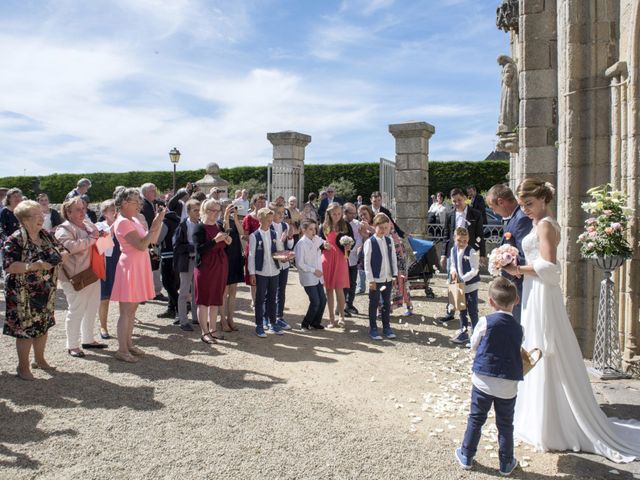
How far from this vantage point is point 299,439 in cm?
392

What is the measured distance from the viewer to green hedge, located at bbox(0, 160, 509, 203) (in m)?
27.1

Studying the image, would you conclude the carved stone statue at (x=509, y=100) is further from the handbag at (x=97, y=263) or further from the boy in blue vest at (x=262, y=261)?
the handbag at (x=97, y=263)

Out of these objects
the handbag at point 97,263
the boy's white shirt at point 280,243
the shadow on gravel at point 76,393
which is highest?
the boy's white shirt at point 280,243

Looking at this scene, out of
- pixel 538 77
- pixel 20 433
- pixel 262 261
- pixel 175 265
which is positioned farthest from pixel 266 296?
pixel 538 77

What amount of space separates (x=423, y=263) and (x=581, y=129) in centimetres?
455

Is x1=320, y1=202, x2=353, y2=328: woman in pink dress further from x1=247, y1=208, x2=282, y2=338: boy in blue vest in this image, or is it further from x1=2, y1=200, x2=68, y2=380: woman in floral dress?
x1=2, y1=200, x2=68, y2=380: woman in floral dress

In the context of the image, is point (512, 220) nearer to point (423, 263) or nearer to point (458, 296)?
point (458, 296)

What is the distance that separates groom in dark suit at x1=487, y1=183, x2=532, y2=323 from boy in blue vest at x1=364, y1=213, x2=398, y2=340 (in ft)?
8.79

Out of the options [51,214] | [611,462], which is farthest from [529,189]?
[51,214]

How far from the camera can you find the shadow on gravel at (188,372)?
5219 mm

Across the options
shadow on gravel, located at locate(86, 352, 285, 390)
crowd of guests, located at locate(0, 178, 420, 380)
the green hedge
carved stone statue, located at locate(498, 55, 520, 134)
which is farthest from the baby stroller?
the green hedge

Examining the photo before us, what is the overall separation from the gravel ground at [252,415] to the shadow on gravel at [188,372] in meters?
0.02

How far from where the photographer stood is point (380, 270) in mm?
7086

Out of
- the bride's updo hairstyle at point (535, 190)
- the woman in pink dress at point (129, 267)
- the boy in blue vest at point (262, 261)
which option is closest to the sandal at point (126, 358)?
the woman in pink dress at point (129, 267)
